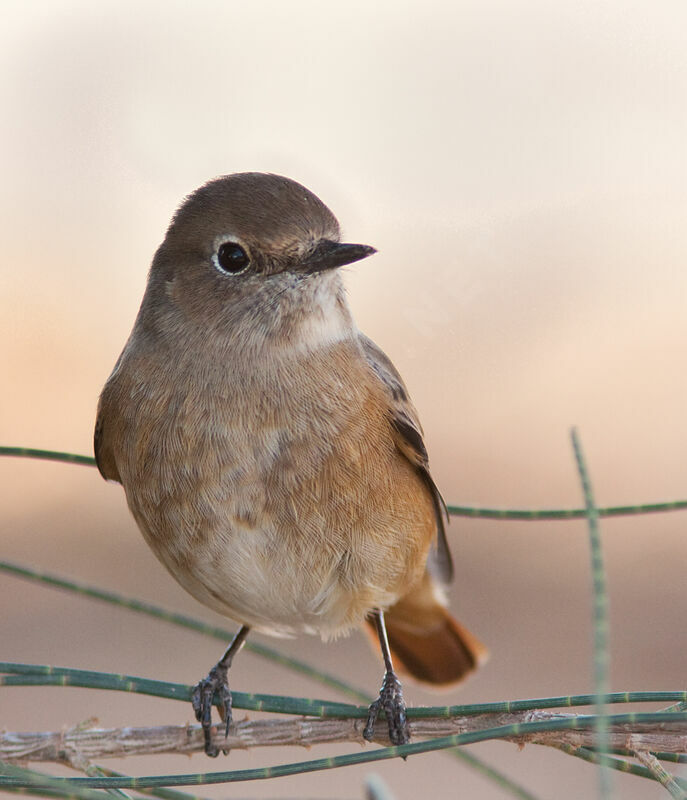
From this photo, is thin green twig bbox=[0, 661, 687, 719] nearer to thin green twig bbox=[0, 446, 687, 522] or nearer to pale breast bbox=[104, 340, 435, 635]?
thin green twig bbox=[0, 446, 687, 522]

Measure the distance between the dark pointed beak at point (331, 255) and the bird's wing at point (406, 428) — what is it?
1.48ft

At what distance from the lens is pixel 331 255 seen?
3.46 meters

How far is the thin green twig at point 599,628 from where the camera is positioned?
5.16 feet

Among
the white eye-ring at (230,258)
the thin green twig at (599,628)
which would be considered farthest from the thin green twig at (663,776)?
the white eye-ring at (230,258)

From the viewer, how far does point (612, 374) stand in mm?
8539

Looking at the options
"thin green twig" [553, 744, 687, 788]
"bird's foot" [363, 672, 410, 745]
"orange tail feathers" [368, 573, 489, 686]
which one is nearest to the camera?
"thin green twig" [553, 744, 687, 788]

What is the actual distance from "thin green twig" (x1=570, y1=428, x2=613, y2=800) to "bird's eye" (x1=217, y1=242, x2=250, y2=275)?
1895 millimetres

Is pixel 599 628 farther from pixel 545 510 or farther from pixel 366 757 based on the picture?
pixel 545 510

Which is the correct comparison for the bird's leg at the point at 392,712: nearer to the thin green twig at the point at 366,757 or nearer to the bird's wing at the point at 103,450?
the thin green twig at the point at 366,757

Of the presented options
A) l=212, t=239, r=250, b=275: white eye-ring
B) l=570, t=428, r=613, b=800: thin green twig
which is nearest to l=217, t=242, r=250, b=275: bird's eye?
l=212, t=239, r=250, b=275: white eye-ring

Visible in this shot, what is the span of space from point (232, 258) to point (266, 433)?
612mm

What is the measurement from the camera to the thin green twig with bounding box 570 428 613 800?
5.16 ft

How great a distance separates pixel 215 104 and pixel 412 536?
4.06 m

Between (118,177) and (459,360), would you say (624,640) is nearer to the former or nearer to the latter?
(459,360)
